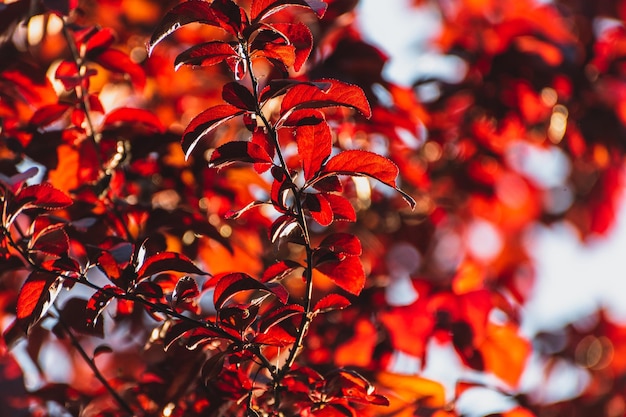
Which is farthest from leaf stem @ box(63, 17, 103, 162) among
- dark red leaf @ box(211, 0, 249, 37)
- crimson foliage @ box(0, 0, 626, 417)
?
dark red leaf @ box(211, 0, 249, 37)

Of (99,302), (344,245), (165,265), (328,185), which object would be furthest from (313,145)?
(99,302)

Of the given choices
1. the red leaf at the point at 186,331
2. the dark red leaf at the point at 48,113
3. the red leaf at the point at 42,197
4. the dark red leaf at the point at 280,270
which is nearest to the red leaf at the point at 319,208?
the dark red leaf at the point at 280,270

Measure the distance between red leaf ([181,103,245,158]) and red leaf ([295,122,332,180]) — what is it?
0.31 ft

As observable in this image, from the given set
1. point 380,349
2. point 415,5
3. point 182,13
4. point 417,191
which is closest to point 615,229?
point 415,5

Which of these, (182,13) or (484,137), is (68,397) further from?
(484,137)

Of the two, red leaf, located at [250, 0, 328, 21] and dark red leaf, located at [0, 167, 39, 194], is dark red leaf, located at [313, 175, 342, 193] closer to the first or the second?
red leaf, located at [250, 0, 328, 21]

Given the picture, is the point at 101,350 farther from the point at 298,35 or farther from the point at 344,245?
the point at 298,35

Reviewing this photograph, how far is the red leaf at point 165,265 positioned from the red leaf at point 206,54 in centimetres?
29

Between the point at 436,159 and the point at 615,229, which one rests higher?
the point at 436,159

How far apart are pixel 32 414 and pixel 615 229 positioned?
3485 mm

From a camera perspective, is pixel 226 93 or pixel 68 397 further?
pixel 68 397

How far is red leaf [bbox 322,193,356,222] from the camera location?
1.04 meters

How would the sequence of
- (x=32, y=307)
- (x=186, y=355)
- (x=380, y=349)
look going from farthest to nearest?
(x=380, y=349) < (x=186, y=355) < (x=32, y=307)

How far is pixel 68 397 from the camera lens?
1.39m
